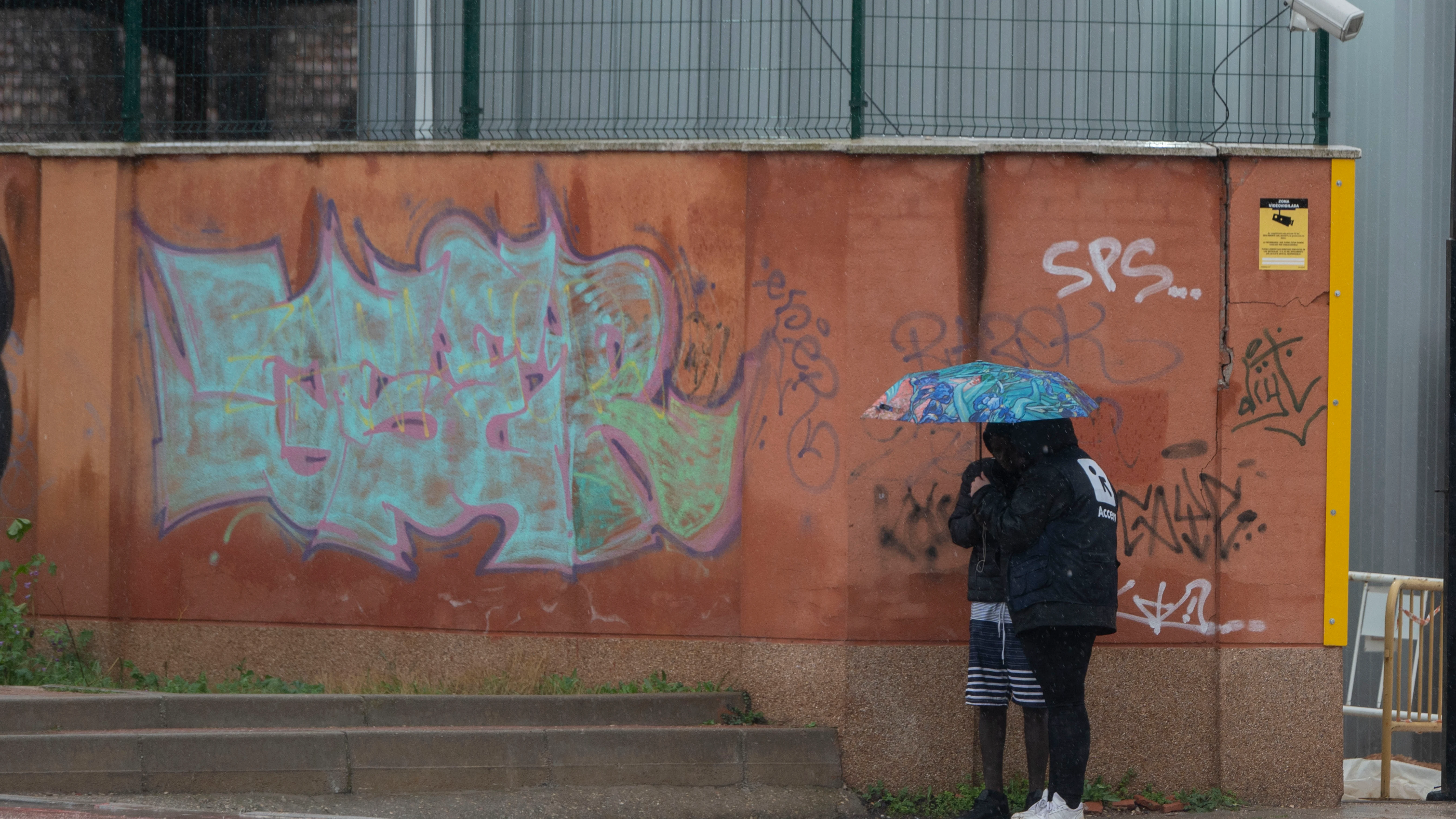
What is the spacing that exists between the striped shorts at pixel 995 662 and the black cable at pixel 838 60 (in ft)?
8.97

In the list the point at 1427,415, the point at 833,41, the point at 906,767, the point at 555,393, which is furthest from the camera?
the point at 1427,415

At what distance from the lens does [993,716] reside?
602 centimetres

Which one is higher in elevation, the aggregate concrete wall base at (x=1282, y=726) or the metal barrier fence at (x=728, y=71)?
the metal barrier fence at (x=728, y=71)

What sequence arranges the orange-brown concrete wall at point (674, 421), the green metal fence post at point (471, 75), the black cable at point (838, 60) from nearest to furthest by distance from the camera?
the orange-brown concrete wall at point (674, 421), the green metal fence post at point (471, 75), the black cable at point (838, 60)

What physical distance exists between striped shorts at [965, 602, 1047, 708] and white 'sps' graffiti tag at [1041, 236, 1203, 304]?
5.85 feet

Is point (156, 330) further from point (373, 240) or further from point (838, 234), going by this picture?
point (838, 234)

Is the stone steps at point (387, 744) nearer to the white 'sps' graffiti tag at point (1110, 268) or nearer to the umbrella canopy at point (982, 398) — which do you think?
the umbrella canopy at point (982, 398)

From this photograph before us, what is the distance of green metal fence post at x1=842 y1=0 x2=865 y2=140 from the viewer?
6.98 meters

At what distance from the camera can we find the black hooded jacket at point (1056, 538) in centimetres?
553

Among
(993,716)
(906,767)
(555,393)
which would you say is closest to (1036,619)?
(993,716)

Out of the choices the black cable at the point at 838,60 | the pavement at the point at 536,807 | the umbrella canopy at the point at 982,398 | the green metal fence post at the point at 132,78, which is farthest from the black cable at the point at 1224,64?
the green metal fence post at the point at 132,78

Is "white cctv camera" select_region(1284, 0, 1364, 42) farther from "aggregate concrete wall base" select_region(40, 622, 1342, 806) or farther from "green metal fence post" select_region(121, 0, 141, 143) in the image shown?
"green metal fence post" select_region(121, 0, 141, 143)

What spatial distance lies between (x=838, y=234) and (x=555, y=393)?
1688 mm

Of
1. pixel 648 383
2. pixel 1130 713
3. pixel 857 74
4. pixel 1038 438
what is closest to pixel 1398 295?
pixel 1130 713
